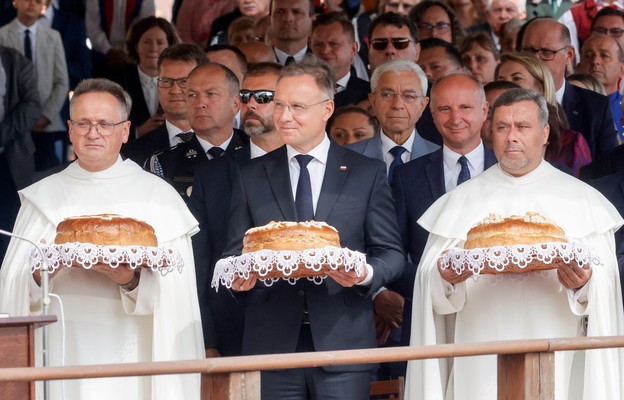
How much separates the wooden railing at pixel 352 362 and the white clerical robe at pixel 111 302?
4.34ft

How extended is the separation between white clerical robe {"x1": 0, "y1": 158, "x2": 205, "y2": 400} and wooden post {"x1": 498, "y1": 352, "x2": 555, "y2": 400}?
6.30 feet

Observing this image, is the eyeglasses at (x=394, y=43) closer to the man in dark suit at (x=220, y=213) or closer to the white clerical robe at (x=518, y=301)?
the man in dark suit at (x=220, y=213)

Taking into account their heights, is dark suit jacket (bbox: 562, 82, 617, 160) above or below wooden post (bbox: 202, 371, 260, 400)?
above

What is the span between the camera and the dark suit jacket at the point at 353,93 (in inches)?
481

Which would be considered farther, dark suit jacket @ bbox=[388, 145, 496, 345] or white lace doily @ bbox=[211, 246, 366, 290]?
dark suit jacket @ bbox=[388, 145, 496, 345]

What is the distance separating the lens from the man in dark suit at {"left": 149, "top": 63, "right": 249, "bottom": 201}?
995 centimetres

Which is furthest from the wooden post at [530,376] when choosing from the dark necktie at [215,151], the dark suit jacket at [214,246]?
the dark necktie at [215,151]

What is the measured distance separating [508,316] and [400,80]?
8.60 ft

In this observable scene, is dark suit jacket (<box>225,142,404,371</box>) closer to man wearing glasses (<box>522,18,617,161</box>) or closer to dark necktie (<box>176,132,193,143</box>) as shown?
dark necktie (<box>176,132,193,143</box>)

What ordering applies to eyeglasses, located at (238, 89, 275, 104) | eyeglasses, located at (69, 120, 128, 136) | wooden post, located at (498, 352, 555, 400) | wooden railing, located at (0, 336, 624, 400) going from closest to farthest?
wooden railing, located at (0, 336, 624, 400) < wooden post, located at (498, 352, 555, 400) < eyeglasses, located at (69, 120, 128, 136) < eyeglasses, located at (238, 89, 275, 104)

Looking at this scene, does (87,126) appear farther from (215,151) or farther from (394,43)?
(394,43)

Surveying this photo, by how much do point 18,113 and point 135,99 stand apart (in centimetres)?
98

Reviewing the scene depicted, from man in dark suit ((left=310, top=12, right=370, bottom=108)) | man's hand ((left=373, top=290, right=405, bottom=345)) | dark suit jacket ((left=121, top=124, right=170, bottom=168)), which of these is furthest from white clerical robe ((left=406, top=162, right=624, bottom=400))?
man in dark suit ((left=310, top=12, right=370, bottom=108))

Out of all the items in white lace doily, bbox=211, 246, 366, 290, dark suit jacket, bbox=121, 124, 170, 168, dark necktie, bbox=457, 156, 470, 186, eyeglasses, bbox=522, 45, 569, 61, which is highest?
eyeglasses, bbox=522, 45, 569, 61
